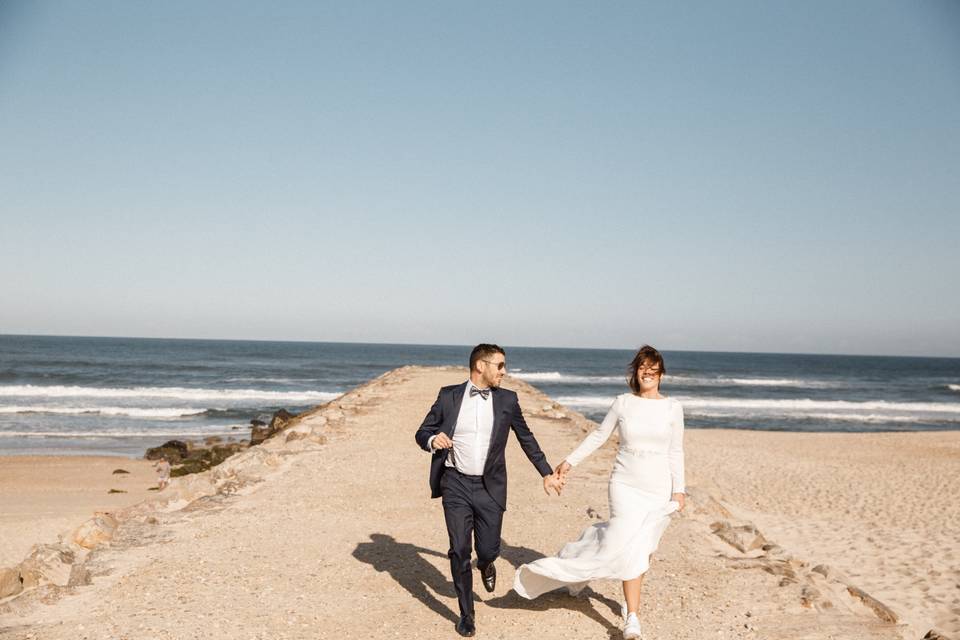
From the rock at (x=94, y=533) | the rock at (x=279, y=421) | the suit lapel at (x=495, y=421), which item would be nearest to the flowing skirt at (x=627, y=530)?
the suit lapel at (x=495, y=421)

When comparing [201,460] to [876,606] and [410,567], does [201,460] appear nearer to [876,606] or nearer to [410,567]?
[410,567]

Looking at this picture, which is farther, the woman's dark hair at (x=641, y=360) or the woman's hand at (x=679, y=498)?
the woman's hand at (x=679, y=498)

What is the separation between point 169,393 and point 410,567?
35.6 metres

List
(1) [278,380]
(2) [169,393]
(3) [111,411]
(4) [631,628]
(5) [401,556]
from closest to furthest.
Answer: (4) [631,628]
(5) [401,556]
(3) [111,411]
(2) [169,393]
(1) [278,380]

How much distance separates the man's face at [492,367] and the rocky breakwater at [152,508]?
3337 millimetres

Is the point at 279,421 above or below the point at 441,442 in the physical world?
below

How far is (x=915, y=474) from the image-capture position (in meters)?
15.6

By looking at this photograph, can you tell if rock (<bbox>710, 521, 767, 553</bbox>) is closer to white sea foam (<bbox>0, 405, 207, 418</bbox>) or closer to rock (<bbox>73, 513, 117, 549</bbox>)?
rock (<bbox>73, 513, 117, 549</bbox>)

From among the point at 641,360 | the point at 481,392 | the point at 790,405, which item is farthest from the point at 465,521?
the point at 790,405

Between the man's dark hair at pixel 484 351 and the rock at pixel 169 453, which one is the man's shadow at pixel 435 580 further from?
the rock at pixel 169 453

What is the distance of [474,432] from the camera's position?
4.48 m

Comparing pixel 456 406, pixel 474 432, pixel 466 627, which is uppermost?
pixel 456 406

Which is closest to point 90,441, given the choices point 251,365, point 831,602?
point 831,602

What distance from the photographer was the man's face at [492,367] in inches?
172
